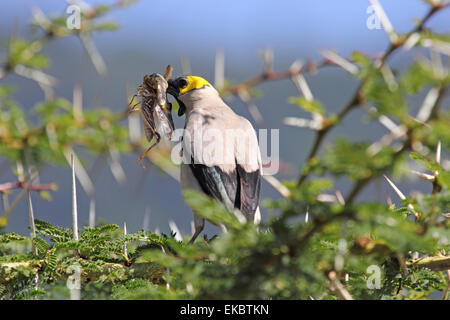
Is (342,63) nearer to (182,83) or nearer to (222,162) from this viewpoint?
(222,162)

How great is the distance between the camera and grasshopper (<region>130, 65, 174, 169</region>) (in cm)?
338

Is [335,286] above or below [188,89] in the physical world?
below

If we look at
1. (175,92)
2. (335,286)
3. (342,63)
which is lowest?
(335,286)

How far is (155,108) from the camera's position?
3.42 metres

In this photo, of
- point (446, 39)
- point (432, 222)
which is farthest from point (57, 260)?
point (446, 39)

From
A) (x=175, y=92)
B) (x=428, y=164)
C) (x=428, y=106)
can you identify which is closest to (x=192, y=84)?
(x=175, y=92)

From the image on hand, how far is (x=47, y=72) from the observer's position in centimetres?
304

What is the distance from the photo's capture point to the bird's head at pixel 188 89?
424 centimetres

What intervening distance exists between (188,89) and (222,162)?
106cm

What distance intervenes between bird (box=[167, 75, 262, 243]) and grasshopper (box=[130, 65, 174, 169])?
19 cm

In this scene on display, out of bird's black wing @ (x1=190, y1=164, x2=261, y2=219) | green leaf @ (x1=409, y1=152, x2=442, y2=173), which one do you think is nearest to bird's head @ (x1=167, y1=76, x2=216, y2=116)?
bird's black wing @ (x1=190, y1=164, x2=261, y2=219)

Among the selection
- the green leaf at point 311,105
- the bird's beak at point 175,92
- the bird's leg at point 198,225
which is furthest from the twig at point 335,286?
the bird's beak at point 175,92
